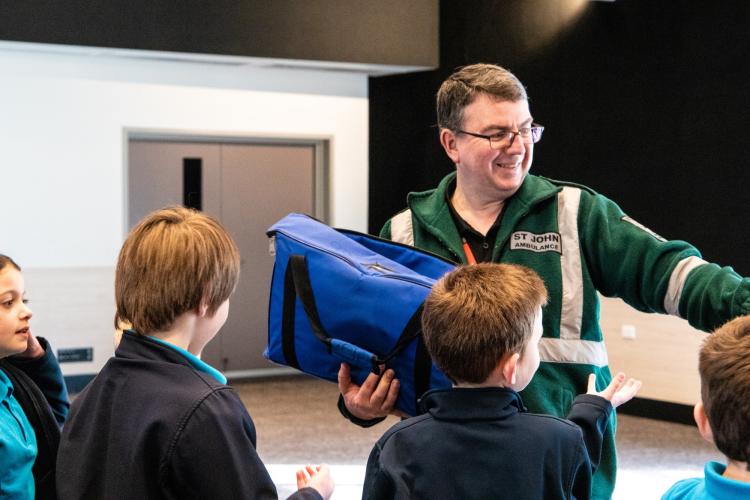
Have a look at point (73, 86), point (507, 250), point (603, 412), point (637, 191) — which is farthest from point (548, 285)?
point (73, 86)

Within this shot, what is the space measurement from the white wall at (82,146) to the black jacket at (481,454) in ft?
21.7

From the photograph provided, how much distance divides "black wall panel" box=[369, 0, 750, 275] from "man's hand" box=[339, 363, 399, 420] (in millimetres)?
4839

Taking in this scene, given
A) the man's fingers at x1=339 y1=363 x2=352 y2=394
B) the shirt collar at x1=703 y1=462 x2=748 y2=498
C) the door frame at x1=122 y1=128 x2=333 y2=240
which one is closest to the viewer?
the shirt collar at x1=703 y1=462 x2=748 y2=498

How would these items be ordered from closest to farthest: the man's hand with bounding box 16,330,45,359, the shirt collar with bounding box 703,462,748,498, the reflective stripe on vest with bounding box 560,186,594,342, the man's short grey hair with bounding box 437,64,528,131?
the shirt collar with bounding box 703,462,748,498, the reflective stripe on vest with bounding box 560,186,594,342, the man's short grey hair with bounding box 437,64,528,131, the man's hand with bounding box 16,330,45,359

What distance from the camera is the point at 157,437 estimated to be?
60.8 inches

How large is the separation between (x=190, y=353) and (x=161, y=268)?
0.51ft

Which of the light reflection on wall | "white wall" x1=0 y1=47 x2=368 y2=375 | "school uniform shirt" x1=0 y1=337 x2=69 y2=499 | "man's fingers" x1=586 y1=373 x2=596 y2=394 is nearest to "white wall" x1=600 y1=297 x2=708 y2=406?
the light reflection on wall

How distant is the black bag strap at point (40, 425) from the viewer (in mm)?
2113

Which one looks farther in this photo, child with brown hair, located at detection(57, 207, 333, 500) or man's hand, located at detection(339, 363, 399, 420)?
man's hand, located at detection(339, 363, 399, 420)

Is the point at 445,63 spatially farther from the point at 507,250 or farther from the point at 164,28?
the point at 507,250

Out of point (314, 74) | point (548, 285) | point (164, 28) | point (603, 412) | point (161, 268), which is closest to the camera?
point (161, 268)

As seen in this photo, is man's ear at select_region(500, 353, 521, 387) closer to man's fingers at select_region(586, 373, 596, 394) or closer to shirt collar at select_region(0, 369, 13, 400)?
man's fingers at select_region(586, 373, 596, 394)

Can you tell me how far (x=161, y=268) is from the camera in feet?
5.39

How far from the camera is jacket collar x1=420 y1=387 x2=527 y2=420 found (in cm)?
168
